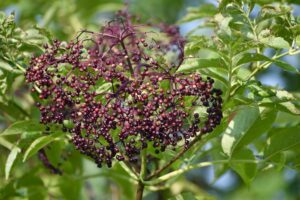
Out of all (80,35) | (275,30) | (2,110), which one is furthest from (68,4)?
(275,30)

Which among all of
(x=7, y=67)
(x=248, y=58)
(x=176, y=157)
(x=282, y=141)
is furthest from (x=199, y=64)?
(x=7, y=67)

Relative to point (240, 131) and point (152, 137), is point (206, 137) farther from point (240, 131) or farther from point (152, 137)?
point (152, 137)

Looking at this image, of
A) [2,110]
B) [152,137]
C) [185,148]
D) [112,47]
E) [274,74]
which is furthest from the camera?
[274,74]

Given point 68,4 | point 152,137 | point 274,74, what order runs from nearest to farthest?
point 152,137 → point 68,4 → point 274,74

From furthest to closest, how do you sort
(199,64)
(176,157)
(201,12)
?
(201,12) → (176,157) → (199,64)

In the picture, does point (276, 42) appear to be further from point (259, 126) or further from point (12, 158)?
point (12, 158)

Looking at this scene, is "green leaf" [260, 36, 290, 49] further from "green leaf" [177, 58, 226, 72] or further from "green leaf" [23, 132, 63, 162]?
"green leaf" [23, 132, 63, 162]
